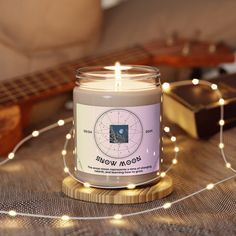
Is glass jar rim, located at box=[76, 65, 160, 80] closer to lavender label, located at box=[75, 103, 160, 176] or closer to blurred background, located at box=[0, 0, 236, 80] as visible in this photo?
lavender label, located at box=[75, 103, 160, 176]

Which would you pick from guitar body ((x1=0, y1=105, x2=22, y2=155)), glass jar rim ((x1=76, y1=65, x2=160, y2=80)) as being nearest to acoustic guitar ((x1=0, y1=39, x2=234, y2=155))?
guitar body ((x1=0, y1=105, x2=22, y2=155))

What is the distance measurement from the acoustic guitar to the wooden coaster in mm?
280

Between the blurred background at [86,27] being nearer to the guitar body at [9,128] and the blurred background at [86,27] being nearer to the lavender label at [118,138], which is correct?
the guitar body at [9,128]

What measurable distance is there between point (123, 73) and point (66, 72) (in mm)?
393

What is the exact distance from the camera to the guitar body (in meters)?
0.92

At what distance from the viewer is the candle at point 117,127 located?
0.64 meters

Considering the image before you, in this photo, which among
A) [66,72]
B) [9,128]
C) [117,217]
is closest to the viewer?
[117,217]

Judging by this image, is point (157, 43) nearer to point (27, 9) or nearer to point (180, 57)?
point (180, 57)

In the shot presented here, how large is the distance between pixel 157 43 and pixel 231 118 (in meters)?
0.37

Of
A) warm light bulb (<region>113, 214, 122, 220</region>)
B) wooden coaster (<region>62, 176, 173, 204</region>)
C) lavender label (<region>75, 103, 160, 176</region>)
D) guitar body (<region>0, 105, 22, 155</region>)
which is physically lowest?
guitar body (<region>0, 105, 22, 155</region>)

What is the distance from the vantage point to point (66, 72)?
3.62 ft

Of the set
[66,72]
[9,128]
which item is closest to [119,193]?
[9,128]

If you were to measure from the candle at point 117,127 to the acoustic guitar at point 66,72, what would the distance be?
0.96 ft

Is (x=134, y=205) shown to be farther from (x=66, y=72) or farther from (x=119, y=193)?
(x=66, y=72)
